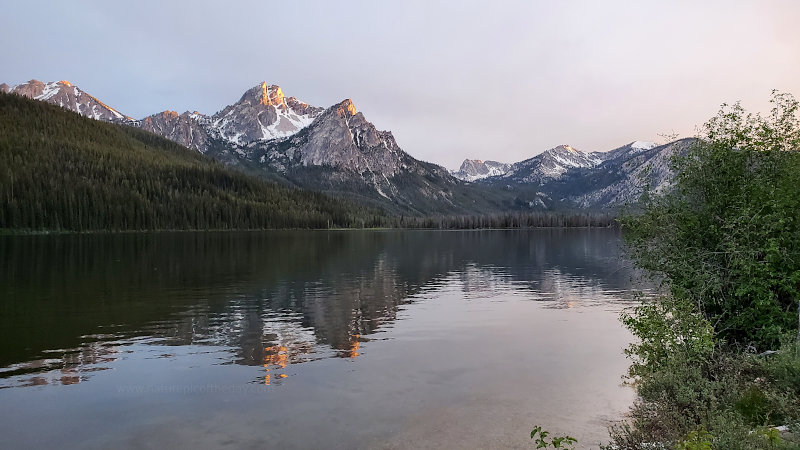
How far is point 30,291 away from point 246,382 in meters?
44.6

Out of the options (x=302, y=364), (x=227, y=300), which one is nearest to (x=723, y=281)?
(x=302, y=364)

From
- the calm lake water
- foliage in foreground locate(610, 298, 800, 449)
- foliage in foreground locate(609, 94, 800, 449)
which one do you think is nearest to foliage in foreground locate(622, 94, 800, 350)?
foliage in foreground locate(609, 94, 800, 449)

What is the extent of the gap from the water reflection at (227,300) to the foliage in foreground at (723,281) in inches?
282

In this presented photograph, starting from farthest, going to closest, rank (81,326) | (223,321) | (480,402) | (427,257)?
(427,257) → (223,321) → (81,326) → (480,402)

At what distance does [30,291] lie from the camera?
55656 millimetres

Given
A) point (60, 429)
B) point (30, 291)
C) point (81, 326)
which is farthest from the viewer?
point (30, 291)

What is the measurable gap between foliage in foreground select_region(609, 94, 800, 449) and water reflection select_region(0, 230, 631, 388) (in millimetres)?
7172

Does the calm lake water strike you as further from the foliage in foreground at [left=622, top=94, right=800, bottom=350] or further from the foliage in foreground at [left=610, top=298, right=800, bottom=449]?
the foliage in foreground at [left=622, top=94, right=800, bottom=350]

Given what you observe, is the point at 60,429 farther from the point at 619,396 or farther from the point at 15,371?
the point at 619,396

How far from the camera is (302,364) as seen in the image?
3000 cm

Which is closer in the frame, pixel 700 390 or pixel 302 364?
pixel 700 390

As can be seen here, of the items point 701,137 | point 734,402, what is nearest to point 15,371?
point 734,402

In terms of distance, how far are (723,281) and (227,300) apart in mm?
45527

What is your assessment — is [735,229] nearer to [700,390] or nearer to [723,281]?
[723,281]
